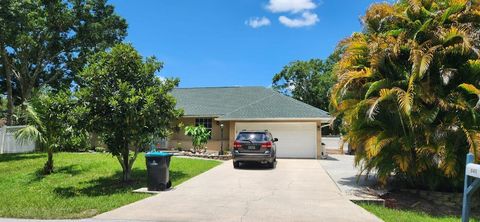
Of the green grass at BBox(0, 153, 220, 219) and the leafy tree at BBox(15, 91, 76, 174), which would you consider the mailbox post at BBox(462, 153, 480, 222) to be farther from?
the leafy tree at BBox(15, 91, 76, 174)

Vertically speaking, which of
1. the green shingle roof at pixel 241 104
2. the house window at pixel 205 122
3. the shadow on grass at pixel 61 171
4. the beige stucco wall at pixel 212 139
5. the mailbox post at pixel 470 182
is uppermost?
the green shingle roof at pixel 241 104

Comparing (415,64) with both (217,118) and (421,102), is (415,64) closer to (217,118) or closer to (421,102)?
(421,102)

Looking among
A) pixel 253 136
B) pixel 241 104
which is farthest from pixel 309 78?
pixel 253 136

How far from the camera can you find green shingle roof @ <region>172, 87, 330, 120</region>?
81.9ft

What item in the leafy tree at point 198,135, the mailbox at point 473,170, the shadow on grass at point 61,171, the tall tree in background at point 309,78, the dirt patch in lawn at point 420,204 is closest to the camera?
the mailbox at point 473,170

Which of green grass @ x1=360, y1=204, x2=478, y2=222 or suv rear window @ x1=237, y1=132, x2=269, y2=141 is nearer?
green grass @ x1=360, y1=204, x2=478, y2=222

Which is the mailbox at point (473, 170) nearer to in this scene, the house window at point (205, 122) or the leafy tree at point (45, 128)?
the leafy tree at point (45, 128)

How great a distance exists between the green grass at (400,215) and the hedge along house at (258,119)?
1296 cm

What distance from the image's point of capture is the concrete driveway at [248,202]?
28.1 feet

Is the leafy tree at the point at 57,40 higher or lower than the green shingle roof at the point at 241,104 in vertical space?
higher

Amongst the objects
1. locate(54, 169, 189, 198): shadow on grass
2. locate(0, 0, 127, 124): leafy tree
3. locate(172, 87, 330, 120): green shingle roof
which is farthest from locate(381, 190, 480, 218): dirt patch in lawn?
locate(0, 0, 127, 124): leafy tree

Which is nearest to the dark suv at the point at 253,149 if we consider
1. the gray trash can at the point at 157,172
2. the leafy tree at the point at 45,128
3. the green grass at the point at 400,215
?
the gray trash can at the point at 157,172

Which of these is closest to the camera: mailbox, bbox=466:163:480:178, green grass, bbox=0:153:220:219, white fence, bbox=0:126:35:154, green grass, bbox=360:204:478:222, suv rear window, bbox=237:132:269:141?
mailbox, bbox=466:163:480:178

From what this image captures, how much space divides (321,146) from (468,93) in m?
14.3
